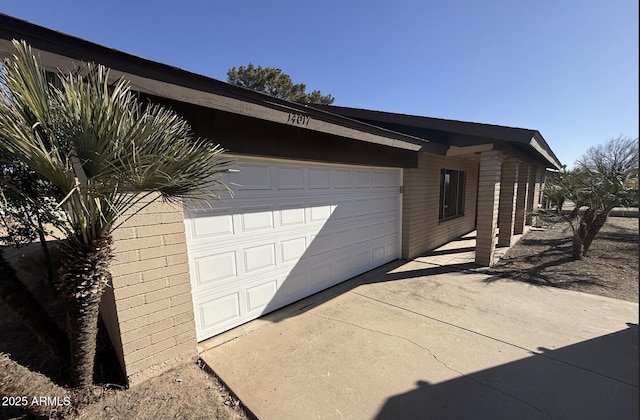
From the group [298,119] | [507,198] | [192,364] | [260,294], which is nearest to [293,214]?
[260,294]

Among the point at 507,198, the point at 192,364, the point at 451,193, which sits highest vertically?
the point at 451,193

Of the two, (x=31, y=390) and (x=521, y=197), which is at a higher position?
(x=521, y=197)

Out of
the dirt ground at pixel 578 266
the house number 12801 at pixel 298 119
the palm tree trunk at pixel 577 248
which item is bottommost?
the dirt ground at pixel 578 266

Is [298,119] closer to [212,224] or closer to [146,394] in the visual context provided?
[212,224]

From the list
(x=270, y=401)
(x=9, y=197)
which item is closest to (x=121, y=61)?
(x=9, y=197)

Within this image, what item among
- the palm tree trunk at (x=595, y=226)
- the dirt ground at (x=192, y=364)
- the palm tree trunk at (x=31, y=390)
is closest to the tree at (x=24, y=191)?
the palm tree trunk at (x=31, y=390)

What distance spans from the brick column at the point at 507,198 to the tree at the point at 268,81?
502 inches

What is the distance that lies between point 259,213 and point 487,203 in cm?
526

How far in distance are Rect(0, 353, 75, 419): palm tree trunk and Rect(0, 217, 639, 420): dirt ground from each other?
18cm

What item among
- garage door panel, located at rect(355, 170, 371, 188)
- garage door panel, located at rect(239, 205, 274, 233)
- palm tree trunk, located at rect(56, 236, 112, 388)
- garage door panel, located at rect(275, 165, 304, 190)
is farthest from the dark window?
palm tree trunk, located at rect(56, 236, 112, 388)

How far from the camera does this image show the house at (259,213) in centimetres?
246

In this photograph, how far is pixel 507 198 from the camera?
24.8 feet

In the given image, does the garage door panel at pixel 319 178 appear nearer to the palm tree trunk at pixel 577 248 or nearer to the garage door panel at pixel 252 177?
the garage door panel at pixel 252 177

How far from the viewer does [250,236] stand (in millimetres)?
3674
